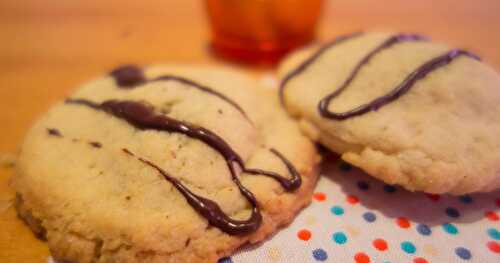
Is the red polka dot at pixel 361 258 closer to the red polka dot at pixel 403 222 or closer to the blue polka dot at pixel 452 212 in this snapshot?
the red polka dot at pixel 403 222

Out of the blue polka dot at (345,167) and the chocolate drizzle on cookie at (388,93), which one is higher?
the chocolate drizzle on cookie at (388,93)

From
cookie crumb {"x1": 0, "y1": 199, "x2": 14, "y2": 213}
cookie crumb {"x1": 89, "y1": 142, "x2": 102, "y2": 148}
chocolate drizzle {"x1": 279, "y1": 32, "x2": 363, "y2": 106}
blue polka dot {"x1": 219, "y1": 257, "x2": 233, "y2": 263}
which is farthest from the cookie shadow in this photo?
cookie crumb {"x1": 0, "y1": 199, "x2": 14, "y2": 213}

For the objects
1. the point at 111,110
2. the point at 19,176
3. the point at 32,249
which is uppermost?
the point at 111,110

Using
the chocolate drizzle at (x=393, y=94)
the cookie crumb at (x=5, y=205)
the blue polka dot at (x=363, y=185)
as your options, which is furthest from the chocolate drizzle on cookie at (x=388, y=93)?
the cookie crumb at (x=5, y=205)

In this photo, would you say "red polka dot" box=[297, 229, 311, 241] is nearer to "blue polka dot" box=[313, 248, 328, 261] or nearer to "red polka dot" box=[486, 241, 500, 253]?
"blue polka dot" box=[313, 248, 328, 261]

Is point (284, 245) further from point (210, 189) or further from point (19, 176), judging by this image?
point (19, 176)

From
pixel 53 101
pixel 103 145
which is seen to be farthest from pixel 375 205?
pixel 53 101

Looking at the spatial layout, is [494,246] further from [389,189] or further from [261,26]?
[261,26]
